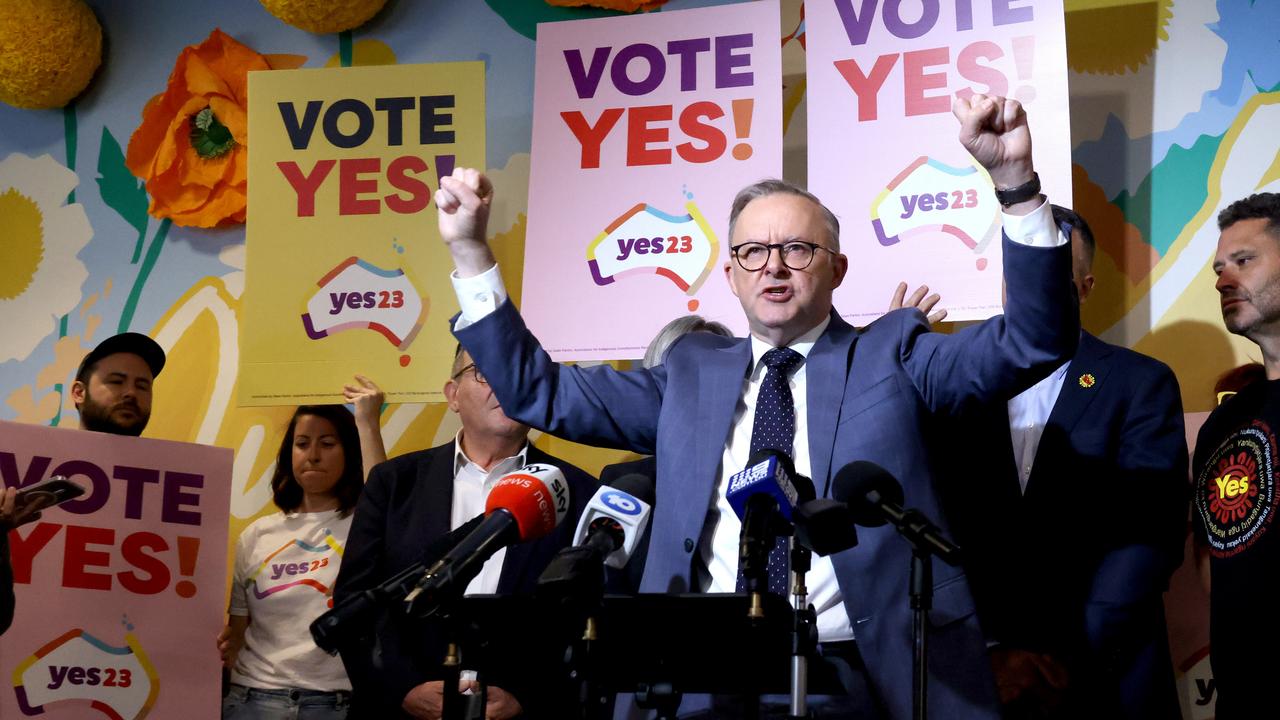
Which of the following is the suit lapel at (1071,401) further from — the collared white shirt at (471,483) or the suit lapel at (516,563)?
the collared white shirt at (471,483)

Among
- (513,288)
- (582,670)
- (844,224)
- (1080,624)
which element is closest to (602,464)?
(513,288)

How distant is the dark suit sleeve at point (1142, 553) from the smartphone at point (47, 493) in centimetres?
265

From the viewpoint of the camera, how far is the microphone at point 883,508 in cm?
180

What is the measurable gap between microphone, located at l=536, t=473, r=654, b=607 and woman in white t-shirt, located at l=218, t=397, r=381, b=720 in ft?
7.09

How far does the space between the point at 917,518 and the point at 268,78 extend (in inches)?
128

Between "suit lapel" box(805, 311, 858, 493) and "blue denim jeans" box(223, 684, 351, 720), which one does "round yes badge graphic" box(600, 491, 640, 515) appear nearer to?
"suit lapel" box(805, 311, 858, 493)

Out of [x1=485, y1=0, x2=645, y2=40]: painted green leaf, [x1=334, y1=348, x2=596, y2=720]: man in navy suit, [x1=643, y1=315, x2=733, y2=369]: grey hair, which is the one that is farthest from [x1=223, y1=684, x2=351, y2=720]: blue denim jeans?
[x1=485, y1=0, x2=645, y2=40]: painted green leaf

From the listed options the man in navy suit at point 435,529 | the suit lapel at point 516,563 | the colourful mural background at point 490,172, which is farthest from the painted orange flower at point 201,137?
the suit lapel at point 516,563

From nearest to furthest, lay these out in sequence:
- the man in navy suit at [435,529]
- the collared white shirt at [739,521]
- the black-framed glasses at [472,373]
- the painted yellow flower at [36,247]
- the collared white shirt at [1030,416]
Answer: the collared white shirt at [739,521]
the collared white shirt at [1030,416]
the man in navy suit at [435,529]
the black-framed glasses at [472,373]
the painted yellow flower at [36,247]

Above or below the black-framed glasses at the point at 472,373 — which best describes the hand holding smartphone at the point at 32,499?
below

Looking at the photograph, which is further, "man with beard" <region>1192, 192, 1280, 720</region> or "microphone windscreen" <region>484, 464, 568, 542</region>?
"man with beard" <region>1192, 192, 1280, 720</region>

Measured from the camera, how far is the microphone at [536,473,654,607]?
1.73 meters

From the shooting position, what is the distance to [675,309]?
149 inches

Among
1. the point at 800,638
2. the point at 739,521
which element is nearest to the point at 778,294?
the point at 739,521
